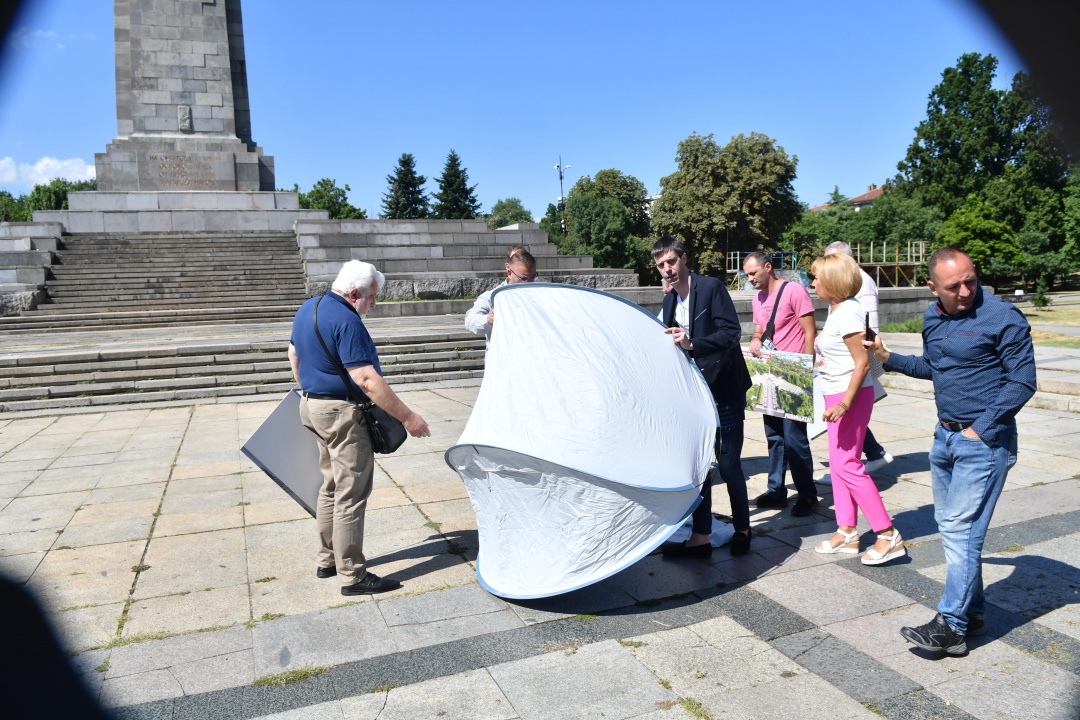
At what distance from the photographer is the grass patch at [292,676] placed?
3350 millimetres

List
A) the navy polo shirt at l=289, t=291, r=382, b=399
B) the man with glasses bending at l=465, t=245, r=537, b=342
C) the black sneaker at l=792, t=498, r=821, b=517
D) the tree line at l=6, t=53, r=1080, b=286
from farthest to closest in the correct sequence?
the tree line at l=6, t=53, r=1080, b=286
the black sneaker at l=792, t=498, r=821, b=517
the man with glasses bending at l=465, t=245, r=537, b=342
the navy polo shirt at l=289, t=291, r=382, b=399

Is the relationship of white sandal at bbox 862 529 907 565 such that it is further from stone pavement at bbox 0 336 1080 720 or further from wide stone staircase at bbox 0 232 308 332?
wide stone staircase at bbox 0 232 308 332

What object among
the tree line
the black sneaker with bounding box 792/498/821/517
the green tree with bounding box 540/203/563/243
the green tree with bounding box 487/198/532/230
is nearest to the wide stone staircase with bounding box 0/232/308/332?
the black sneaker with bounding box 792/498/821/517

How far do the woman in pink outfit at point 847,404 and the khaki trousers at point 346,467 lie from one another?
8.83 feet

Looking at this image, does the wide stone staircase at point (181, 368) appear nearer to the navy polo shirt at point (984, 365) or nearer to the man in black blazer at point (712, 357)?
the man in black blazer at point (712, 357)

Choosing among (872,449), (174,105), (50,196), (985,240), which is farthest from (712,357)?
(50,196)

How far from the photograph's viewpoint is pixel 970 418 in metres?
3.46

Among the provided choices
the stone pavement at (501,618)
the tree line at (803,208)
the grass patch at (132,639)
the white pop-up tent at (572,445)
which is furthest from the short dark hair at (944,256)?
the tree line at (803,208)

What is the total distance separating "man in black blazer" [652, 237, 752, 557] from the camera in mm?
4629

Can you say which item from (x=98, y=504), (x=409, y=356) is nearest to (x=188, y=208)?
(x=409, y=356)

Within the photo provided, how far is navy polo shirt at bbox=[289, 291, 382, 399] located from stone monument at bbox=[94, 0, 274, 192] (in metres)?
26.1

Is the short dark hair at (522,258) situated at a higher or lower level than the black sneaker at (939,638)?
higher

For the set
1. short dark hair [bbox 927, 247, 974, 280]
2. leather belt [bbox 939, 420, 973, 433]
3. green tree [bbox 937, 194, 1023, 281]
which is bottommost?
leather belt [bbox 939, 420, 973, 433]

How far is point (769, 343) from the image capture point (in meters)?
5.96
